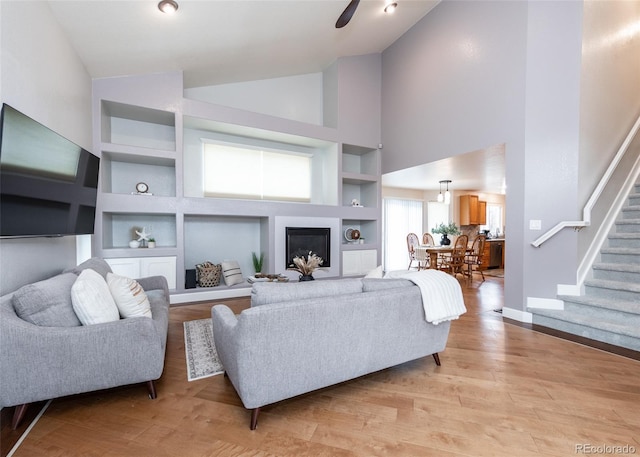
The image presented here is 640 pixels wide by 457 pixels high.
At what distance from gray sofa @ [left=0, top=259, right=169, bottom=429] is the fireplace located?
3138 millimetres

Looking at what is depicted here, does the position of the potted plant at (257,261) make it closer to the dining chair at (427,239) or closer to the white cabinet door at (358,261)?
the white cabinet door at (358,261)

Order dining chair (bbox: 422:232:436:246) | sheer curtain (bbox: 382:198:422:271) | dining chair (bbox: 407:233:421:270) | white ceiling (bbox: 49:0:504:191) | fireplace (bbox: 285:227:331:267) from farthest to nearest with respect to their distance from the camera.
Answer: sheer curtain (bbox: 382:198:422:271), dining chair (bbox: 422:232:436:246), dining chair (bbox: 407:233:421:270), fireplace (bbox: 285:227:331:267), white ceiling (bbox: 49:0:504:191)

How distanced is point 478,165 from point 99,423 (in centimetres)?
541

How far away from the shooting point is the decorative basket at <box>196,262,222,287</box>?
4.36 meters

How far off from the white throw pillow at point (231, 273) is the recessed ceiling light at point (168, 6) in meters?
3.27

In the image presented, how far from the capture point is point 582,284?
322cm

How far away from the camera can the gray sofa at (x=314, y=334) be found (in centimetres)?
148

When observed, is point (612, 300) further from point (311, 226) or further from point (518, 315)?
point (311, 226)

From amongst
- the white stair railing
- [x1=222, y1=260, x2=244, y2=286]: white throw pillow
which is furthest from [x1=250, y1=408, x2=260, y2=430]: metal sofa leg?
the white stair railing

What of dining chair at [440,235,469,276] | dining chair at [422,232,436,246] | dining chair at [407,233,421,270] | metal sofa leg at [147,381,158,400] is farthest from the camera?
dining chair at [422,232,436,246]

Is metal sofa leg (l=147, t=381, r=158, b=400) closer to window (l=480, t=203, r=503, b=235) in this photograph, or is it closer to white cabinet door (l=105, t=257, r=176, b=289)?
white cabinet door (l=105, t=257, r=176, b=289)

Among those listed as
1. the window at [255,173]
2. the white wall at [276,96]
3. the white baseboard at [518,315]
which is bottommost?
the white baseboard at [518,315]

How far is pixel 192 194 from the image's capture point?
4617 millimetres

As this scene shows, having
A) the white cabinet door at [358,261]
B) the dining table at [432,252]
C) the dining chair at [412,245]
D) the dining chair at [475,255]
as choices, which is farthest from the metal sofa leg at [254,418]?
the dining chair at [412,245]
